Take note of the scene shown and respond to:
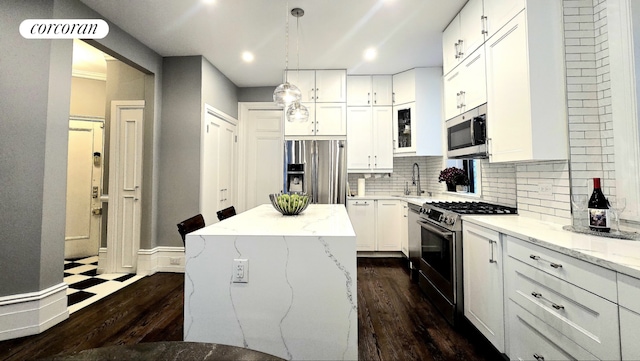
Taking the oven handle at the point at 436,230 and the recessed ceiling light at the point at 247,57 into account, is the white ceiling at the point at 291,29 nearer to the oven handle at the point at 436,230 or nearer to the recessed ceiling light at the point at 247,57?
the recessed ceiling light at the point at 247,57

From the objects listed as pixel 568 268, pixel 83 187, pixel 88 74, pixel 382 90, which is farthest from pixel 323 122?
pixel 83 187

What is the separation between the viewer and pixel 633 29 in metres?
1.49

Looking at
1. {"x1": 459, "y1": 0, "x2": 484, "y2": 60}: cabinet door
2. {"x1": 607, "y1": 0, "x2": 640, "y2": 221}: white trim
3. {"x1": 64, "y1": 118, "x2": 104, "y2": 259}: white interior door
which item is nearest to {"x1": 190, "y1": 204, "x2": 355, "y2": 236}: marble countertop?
{"x1": 607, "y1": 0, "x2": 640, "y2": 221}: white trim

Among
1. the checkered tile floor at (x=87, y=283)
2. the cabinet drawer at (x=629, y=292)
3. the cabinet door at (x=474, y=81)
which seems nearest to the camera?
the cabinet drawer at (x=629, y=292)

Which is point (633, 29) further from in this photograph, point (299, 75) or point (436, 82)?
point (299, 75)

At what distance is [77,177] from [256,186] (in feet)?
8.50

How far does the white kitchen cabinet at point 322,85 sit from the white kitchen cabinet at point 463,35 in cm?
148

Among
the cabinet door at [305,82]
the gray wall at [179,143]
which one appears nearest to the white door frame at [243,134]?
the cabinet door at [305,82]

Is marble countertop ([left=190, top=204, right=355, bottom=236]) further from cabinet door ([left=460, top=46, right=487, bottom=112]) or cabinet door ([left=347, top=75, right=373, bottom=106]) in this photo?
cabinet door ([left=347, top=75, right=373, bottom=106])

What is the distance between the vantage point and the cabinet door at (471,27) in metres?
2.29

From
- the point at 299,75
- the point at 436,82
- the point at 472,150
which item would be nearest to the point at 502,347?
the point at 472,150

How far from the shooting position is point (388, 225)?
3957mm

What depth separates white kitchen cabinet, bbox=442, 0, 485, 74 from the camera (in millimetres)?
2309

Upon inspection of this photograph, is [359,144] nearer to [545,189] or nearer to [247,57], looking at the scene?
[247,57]
